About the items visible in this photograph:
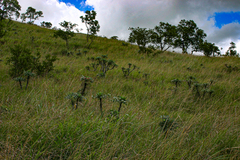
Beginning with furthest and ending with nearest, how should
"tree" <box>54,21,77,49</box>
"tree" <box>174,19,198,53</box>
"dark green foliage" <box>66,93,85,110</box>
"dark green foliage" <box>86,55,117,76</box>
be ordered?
1. "tree" <box>174,19,198,53</box>
2. "tree" <box>54,21,77,49</box>
3. "dark green foliage" <box>86,55,117,76</box>
4. "dark green foliage" <box>66,93,85,110</box>

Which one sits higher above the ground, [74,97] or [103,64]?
[103,64]

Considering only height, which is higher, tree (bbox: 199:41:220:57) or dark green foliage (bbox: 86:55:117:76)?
tree (bbox: 199:41:220:57)

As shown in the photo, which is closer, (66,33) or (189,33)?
(66,33)

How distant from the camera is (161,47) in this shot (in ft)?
48.6

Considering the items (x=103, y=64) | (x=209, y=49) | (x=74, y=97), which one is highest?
(x=209, y=49)

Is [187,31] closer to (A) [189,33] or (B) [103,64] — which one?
(A) [189,33]

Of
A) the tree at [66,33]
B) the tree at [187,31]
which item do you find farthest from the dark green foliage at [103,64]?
the tree at [187,31]

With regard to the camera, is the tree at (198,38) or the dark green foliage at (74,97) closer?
the dark green foliage at (74,97)

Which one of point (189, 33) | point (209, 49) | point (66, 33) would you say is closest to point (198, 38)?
point (189, 33)

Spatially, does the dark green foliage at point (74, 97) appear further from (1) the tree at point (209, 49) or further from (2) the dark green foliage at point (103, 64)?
(1) the tree at point (209, 49)

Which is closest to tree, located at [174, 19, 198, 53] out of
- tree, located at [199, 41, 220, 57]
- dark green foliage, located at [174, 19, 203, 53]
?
dark green foliage, located at [174, 19, 203, 53]

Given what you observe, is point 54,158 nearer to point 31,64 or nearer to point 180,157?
point 180,157

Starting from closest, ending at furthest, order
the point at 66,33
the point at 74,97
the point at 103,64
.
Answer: the point at 74,97
the point at 103,64
the point at 66,33

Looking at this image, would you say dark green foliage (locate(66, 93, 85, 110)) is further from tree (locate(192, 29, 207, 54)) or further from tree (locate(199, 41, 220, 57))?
tree (locate(192, 29, 207, 54))
